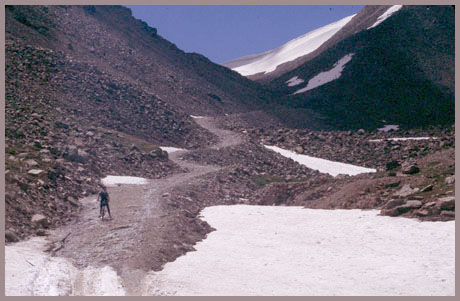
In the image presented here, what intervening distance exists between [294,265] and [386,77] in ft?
266

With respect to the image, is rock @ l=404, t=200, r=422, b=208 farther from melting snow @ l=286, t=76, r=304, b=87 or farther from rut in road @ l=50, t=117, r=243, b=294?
melting snow @ l=286, t=76, r=304, b=87

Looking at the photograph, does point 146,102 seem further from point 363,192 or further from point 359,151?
point 363,192

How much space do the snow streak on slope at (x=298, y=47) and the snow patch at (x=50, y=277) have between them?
138145 mm

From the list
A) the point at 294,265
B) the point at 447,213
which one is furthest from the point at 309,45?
the point at 294,265

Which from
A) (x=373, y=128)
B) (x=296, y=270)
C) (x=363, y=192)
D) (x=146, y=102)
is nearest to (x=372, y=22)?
(x=373, y=128)

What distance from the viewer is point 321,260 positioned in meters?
15.6

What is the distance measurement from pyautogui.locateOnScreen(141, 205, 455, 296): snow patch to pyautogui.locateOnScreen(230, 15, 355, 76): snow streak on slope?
435 ft

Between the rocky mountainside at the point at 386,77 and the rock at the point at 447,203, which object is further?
the rocky mountainside at the point at 386,77

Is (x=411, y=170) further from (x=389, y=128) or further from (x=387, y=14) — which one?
(x=387, y=14)

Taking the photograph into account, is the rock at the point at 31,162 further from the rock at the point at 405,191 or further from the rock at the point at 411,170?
the rock at the point at 411,170

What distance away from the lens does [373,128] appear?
69.4 metres

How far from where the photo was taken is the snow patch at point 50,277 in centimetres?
1213

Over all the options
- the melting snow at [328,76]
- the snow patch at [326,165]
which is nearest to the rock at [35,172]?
the snow patch at [326,165]

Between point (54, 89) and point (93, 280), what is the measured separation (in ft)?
122
